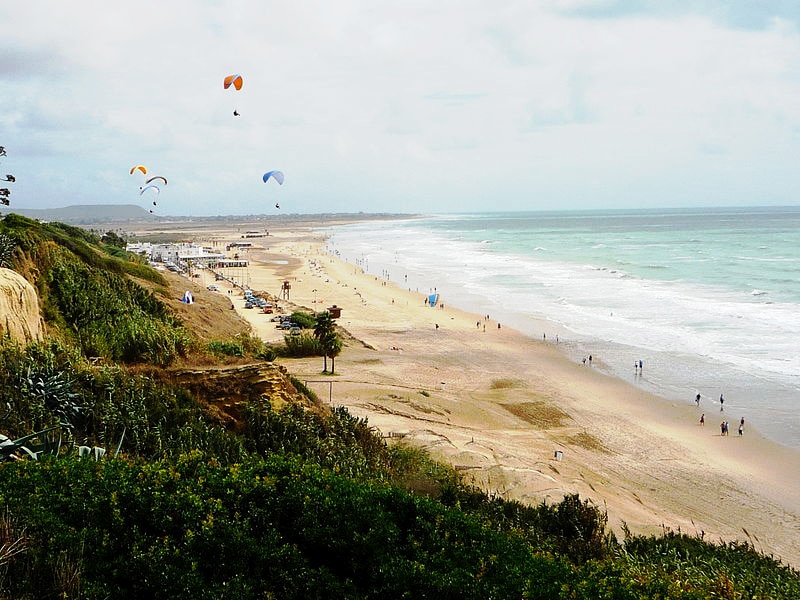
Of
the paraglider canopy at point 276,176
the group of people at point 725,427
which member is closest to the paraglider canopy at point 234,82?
the paraglider canopy at point 276,176

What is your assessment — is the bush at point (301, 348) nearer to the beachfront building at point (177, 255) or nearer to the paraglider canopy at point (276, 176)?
the paraglider canopy at point (276, 176)

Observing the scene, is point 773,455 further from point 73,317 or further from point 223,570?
point 73,317

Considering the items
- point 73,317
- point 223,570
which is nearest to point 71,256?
point 73,317

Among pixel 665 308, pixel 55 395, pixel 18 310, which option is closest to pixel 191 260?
pixel 665 308

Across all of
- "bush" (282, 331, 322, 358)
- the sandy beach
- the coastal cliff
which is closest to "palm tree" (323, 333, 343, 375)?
the sandy beach

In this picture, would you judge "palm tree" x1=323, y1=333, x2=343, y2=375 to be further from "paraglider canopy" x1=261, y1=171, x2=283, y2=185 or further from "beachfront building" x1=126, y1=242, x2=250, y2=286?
"beachfront building" x1=126, y1=242, x2=250, y2=286
